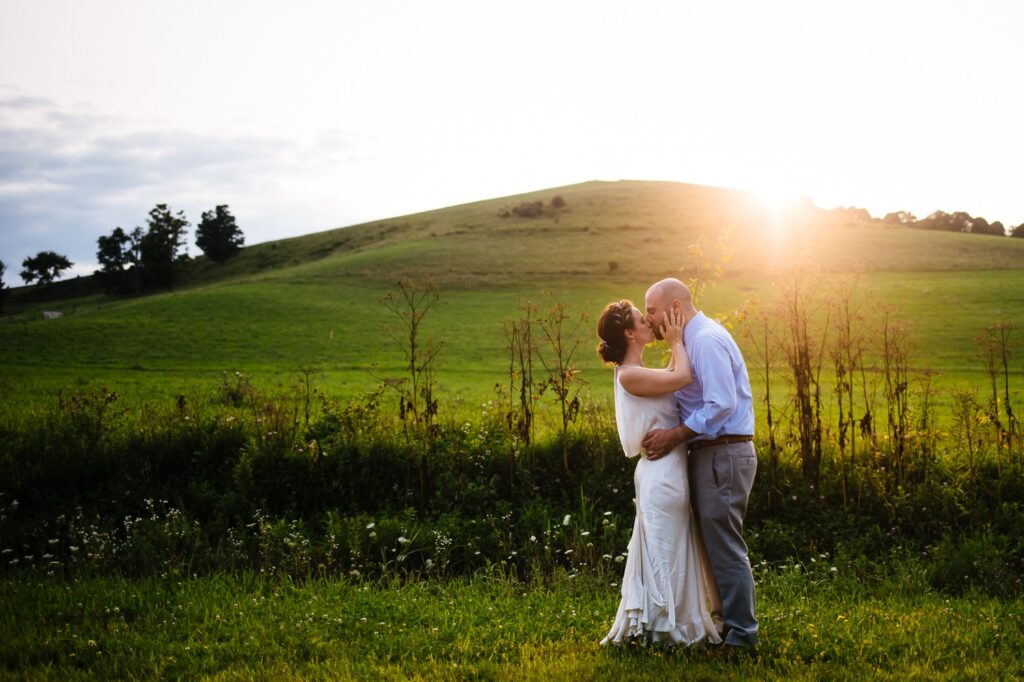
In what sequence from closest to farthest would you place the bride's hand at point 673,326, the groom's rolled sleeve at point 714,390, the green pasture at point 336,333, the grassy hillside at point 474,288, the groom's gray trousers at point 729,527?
1. the groom's rolled sleeve at point 714,390
2. the groom's gray trousers at point 729,527
3. the bride's hand at point 673,326
4. the green pasture at point 336,333
5. the grassy hillside at point 474,288

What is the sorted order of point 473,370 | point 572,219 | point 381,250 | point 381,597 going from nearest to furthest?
point 381,597
point 473,370
point 381,250
point 572,219

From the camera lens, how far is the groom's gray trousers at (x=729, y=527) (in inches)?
230

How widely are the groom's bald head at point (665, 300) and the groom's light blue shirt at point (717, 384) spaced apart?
7.5 inches

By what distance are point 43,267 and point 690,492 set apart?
389 feet

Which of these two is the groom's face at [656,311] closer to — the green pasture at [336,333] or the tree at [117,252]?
the green pasture at [336,333]

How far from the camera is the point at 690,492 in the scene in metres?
6.17

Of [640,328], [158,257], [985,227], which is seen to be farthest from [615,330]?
[985,227]

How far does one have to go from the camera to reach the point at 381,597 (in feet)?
23.9

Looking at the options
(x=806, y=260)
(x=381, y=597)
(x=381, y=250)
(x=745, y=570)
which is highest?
(x=381, y=250)

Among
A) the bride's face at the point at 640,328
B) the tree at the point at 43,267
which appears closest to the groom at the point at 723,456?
the bride's face at the point at 640,328

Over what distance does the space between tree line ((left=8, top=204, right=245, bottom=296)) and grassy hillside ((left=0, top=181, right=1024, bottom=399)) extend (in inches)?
98.2

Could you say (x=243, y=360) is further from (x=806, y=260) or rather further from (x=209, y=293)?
(x=806, y=260)

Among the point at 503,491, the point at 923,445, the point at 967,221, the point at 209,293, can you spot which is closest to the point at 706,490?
the point at 503,491

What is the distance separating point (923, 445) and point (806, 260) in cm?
296
